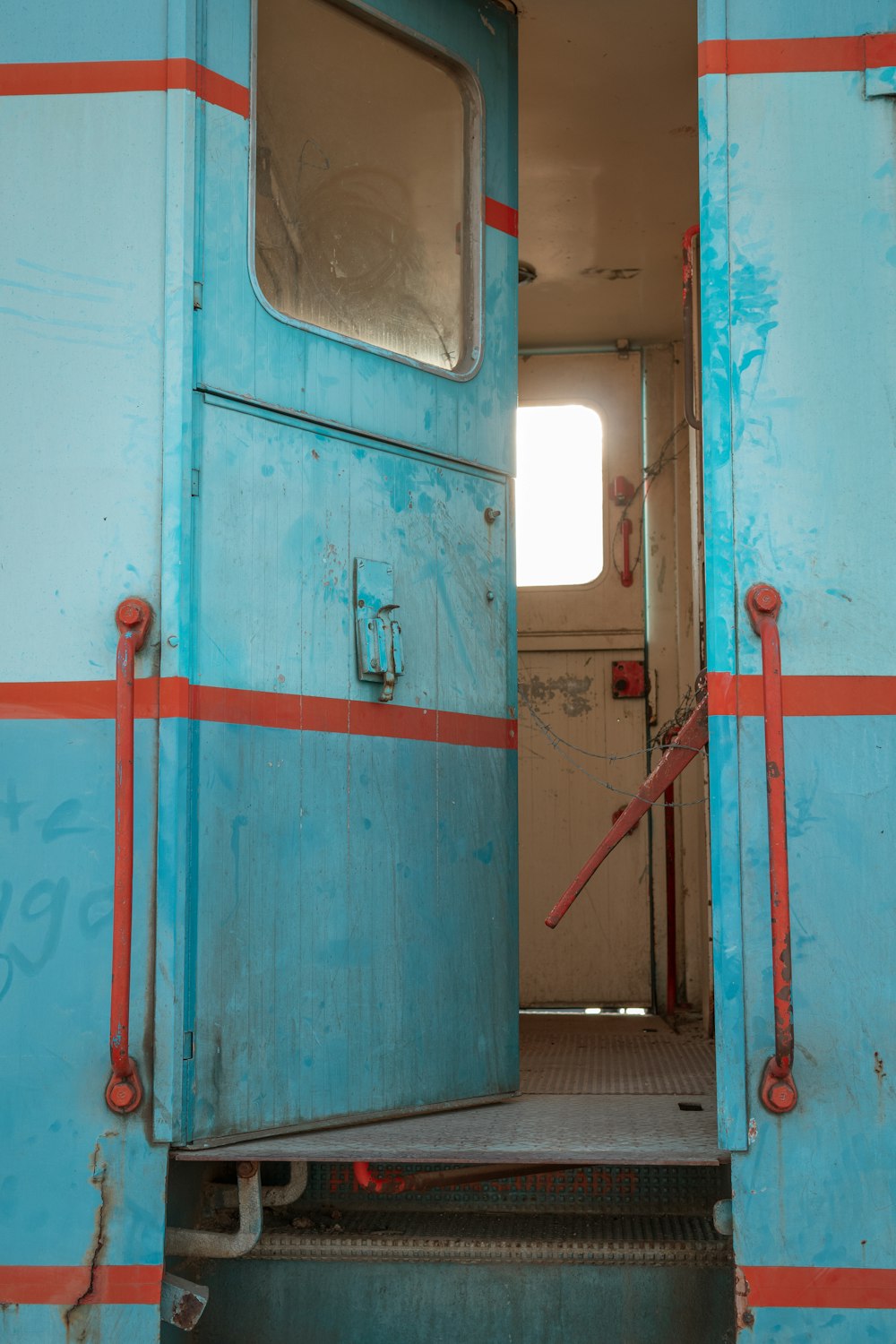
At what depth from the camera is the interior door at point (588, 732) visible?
526 centimetres

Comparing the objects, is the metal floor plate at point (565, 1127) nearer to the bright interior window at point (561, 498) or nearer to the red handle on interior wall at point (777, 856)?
the red handle on interior wall at point (777, 856)

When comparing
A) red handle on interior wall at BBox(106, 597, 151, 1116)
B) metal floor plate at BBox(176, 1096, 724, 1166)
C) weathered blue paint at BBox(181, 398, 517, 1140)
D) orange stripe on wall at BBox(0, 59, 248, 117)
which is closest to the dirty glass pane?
orange stripe on wall at BBox(0, 59, 248, 117)

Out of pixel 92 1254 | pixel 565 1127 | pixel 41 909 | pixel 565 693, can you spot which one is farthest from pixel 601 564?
pixel 92 1254

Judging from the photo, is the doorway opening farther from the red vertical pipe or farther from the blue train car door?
the blue train car door

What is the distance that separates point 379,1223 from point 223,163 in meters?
2.48

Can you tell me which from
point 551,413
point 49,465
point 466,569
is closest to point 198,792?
point 49,465

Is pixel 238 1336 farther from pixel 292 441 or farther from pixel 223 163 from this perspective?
pixel 223 163

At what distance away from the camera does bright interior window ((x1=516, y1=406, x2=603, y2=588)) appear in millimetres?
5457

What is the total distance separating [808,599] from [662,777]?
2.30 ft

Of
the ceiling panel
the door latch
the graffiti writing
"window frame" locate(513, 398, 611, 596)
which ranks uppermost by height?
the ceiling panel

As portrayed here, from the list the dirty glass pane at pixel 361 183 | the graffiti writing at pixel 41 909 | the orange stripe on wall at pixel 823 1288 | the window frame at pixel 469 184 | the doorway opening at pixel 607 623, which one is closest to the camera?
the orange stripe on wall at pixel 823 1288

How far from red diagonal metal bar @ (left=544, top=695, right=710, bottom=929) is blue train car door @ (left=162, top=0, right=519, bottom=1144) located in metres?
0.20

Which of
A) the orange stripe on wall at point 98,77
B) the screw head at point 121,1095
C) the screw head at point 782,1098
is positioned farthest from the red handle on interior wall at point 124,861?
the screw head at point 782,1098

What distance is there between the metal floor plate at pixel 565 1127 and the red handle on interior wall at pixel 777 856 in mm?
216
